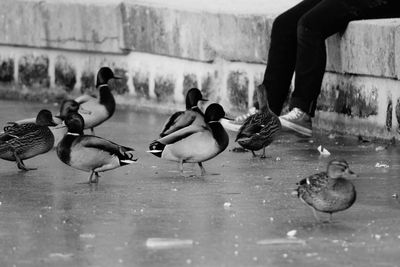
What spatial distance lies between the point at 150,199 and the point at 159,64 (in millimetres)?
6591

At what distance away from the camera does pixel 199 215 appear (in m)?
8.67

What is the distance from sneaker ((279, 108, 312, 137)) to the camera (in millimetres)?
12625

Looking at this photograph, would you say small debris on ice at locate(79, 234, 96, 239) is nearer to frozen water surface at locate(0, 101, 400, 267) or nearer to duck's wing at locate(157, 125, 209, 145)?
frozen water surface at locate(0, 101, 400, 267)

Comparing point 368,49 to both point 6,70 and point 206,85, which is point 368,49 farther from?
point 6,70

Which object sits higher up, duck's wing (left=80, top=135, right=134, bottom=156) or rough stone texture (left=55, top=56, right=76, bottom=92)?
duck's wing (left=80, top=135, right=134, bottom=156)

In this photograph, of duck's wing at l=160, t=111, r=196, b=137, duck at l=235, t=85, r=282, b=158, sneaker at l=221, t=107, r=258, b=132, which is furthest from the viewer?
sneaker at l=221, t=107, r=258, b=132

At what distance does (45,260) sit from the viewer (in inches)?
287

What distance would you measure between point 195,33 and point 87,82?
2304mm

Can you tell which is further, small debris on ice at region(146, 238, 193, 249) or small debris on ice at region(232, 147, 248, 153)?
small debris on ice at region(232, 147, 248, 153)

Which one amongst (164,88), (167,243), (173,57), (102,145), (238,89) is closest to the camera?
(167,243)

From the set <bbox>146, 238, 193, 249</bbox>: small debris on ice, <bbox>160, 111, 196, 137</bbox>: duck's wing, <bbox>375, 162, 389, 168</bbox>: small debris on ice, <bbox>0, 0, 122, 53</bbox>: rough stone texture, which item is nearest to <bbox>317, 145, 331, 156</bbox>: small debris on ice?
Result: <bbox>375, 162, 389, 168</bbox>: small debris on ice

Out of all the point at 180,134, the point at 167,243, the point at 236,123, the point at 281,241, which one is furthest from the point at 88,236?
the point at 236,123

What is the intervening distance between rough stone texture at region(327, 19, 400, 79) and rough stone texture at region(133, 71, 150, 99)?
10.8 ft

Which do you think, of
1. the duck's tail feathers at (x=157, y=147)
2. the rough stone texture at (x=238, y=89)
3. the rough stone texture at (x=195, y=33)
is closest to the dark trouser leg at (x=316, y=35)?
the rough stone texture at (x=195, y=33)
